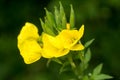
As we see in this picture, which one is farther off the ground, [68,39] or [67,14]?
[68,39]

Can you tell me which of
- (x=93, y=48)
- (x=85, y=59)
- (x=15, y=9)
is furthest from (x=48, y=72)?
(x=85, y=59)

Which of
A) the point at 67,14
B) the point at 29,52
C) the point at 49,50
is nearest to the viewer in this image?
the point at 49,50

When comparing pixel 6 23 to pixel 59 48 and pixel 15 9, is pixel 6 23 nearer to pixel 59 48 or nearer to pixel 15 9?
pixel 15 9

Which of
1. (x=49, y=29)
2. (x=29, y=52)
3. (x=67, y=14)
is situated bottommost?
(x=67, y=14)

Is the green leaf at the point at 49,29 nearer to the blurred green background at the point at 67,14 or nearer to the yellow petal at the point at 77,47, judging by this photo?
the yellow petal at the point at 77,47

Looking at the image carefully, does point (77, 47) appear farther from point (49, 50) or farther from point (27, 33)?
point (27, 33)

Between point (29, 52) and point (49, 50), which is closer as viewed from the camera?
point (49, 50)

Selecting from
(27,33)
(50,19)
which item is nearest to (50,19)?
(50,19)
